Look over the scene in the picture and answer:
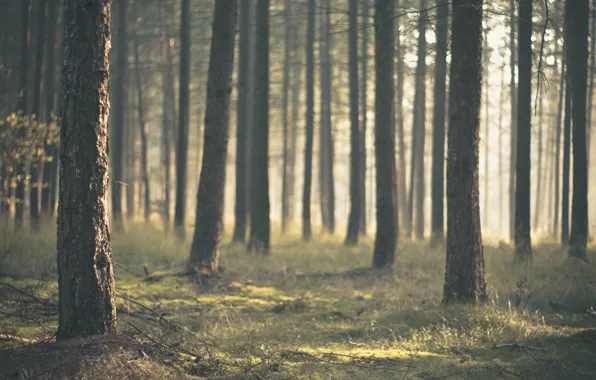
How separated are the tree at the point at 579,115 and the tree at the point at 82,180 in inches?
495

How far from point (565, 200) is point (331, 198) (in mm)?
9618

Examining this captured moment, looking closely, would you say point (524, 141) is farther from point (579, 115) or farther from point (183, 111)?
point (183, 111)

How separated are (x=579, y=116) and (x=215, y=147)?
9.48 m

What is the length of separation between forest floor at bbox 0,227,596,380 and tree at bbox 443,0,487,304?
543 mm

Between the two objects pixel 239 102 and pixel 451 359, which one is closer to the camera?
pixel 451 359

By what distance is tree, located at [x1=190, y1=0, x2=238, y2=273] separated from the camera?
12.4 meters

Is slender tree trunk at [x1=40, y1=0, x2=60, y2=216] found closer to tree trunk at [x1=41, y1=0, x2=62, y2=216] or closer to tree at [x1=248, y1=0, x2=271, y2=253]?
tree trunk at [x1=41, y1=0, x2=62, y2=216]

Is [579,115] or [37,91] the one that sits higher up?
[37,91]

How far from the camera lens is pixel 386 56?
14016 millimetres

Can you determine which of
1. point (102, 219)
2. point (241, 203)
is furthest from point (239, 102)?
point (102, 219)

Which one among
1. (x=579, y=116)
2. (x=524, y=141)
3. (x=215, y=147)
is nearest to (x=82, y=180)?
(x=215, y=147)

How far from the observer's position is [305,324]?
9.00 m

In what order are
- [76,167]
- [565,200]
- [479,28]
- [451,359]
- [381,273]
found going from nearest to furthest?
[76,167]
[451,359]
[479,28]
[381,273]
[565,200]

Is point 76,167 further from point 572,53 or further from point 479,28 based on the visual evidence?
point 572,53
